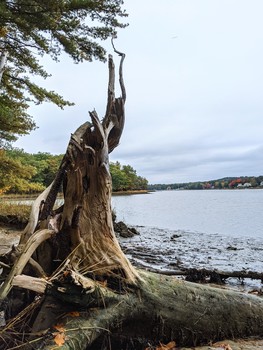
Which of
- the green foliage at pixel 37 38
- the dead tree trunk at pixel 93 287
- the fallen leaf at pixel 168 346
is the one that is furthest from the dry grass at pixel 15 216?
the fallen leaf at pixel 168 346

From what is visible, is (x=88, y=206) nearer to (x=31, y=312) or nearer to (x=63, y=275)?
(x=63, y=275)

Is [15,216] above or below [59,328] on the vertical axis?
above

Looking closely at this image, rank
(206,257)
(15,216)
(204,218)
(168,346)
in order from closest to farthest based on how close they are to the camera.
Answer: (168,346) < (206,257) < (15,216) < (204,218)

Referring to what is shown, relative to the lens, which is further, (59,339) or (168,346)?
(168,346)

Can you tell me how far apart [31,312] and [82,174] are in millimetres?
1616

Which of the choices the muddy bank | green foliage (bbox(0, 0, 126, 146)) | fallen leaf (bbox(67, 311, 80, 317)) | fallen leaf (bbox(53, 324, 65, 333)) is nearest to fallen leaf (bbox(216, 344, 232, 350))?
fallen leaf (bbox(67, 311, 80, 317))

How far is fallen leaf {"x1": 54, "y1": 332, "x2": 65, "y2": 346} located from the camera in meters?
2.63

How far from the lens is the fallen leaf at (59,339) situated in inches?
104

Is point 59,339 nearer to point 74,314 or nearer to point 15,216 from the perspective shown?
point 74,314

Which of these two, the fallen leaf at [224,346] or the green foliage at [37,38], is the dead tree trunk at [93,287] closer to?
the fallen leaf at [224,346]

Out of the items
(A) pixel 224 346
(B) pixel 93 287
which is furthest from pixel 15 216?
(A) pixel 224 346

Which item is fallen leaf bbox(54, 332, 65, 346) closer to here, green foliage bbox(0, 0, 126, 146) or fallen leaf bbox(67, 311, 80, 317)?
fallen leaf bbox(67, 311, 80, 317)

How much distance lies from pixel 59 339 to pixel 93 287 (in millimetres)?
537

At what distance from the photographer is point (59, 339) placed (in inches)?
105
